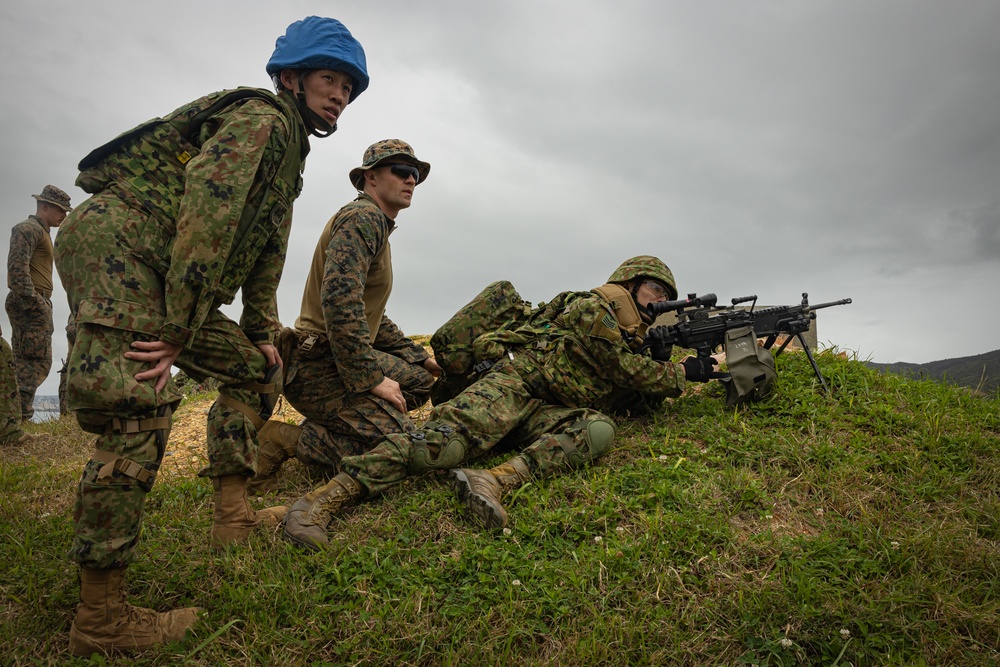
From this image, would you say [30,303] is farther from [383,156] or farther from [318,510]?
[318,510]

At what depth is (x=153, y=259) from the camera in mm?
2957

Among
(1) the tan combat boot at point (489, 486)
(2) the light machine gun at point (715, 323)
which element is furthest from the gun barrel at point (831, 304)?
(1) the tan combat boot at point (489, 486)

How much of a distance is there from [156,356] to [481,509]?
1.96 meters

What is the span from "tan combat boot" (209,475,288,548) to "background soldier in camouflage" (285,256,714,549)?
275mm

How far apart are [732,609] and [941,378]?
3.78 meters

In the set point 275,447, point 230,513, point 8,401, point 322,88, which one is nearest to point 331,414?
point 275,447

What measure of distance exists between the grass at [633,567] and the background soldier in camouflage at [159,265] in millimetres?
482

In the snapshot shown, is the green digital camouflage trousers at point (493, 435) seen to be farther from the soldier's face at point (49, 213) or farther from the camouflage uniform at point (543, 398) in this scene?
the soldier's face at point (49, 213)

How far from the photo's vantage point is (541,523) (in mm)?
3701

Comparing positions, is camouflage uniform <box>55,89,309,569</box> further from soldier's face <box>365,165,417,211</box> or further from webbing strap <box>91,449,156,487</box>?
soldier's face <box>365,165,417,211</box>

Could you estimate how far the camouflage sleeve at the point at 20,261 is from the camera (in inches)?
344

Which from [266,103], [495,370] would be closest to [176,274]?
[266,103]

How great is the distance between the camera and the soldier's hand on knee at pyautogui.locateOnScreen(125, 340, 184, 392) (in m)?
2.79

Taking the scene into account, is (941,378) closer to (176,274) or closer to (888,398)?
(888,398)
